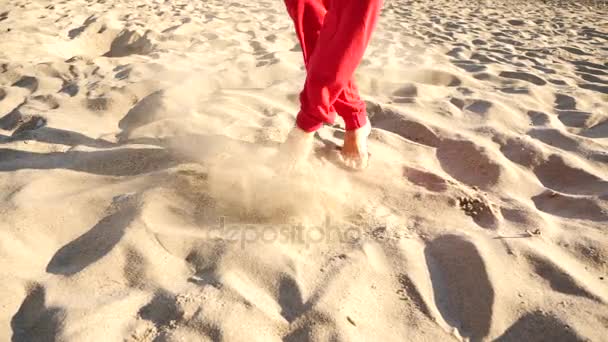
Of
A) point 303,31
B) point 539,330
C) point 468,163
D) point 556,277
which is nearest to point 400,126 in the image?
point 468,163

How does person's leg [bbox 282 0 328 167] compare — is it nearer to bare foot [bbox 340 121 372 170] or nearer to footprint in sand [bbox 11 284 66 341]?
bare foot [bbox 340 121 372 170]

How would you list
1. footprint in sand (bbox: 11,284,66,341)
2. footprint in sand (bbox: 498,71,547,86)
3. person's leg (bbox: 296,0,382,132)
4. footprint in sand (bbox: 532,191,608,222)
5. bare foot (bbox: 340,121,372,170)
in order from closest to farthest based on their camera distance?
footprint in sand (bbox: 11,284,66,341), person's leg (bbox: 296,0,382,132), footprint in sand (bbox: 532,191,608,222), bare foot (bbox: 340,121,372,170), footprint in sand (bbox: 498,71,547,86)

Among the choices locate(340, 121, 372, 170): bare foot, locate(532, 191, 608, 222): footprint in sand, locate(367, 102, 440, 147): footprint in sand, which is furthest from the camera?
locate(367, 102, 440, 147): footprint in sand

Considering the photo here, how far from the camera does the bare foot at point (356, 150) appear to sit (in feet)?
5.91

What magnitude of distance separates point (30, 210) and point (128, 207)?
30cm

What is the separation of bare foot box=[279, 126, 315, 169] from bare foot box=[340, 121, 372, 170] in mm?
244

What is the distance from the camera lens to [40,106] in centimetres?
234

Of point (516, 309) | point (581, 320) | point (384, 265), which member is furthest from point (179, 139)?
point (581, 320)

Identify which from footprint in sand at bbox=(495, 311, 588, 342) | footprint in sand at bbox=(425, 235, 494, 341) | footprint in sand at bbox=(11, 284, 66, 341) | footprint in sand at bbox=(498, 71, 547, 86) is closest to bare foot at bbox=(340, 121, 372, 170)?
footprint in sand at bbox=(425, 235, 494, 341)

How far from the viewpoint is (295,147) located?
1609mm

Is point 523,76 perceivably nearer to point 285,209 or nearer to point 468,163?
point 468,163

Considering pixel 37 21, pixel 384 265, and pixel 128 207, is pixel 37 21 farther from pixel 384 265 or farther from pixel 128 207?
pixel 384 265

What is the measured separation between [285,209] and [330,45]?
0.57 m

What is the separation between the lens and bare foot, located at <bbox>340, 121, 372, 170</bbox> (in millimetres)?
1801
